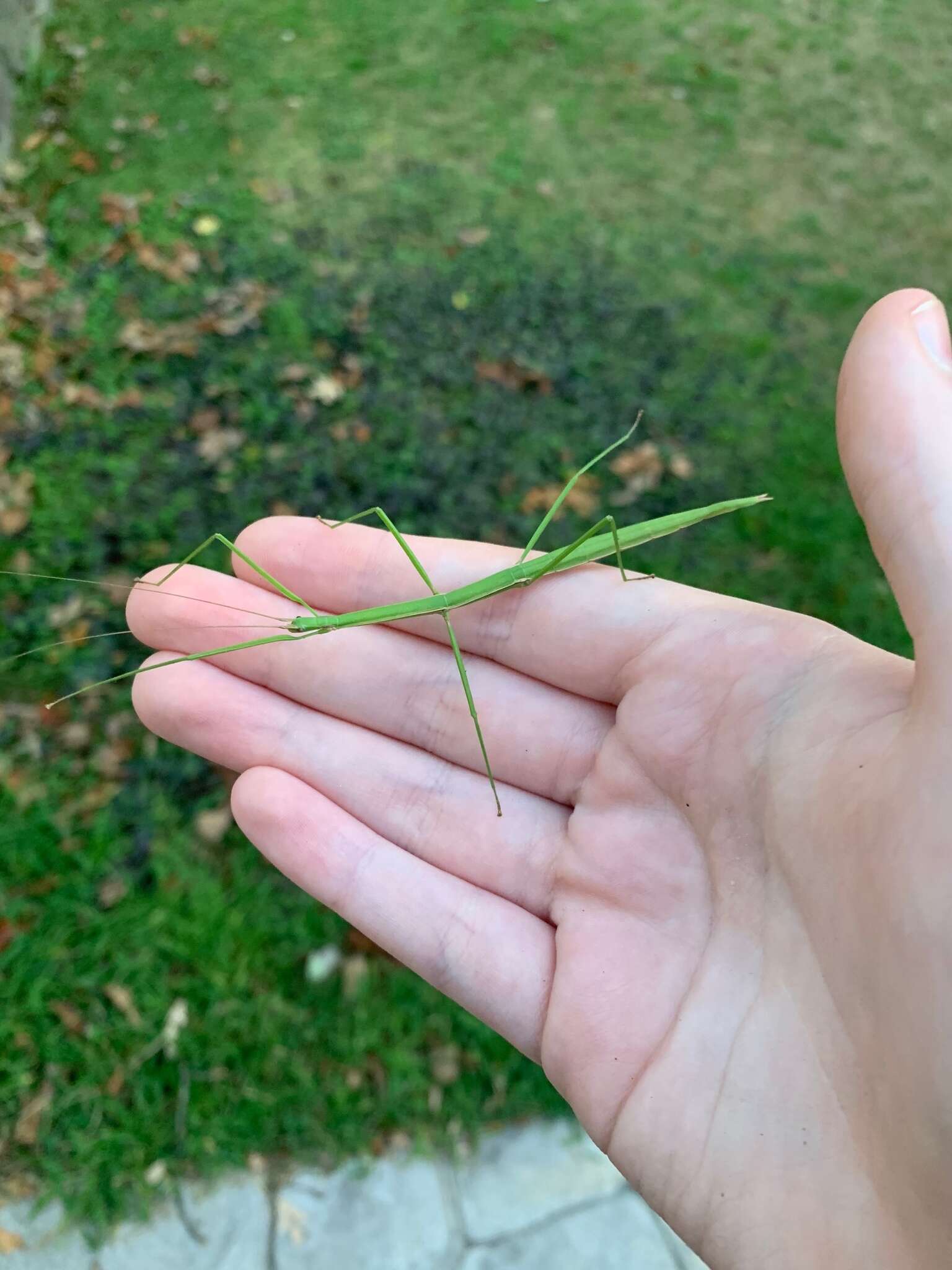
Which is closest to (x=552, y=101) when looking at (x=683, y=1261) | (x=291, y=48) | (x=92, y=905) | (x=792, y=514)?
(x=291, y=48)

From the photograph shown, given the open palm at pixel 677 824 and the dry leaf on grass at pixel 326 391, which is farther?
the dry leaf on grass at pixel 326 391

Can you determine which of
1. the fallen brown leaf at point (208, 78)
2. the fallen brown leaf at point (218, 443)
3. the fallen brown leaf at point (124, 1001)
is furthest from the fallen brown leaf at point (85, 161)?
the fallen brown leaf at point (124, 1001)

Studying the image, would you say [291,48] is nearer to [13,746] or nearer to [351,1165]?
[13,746]

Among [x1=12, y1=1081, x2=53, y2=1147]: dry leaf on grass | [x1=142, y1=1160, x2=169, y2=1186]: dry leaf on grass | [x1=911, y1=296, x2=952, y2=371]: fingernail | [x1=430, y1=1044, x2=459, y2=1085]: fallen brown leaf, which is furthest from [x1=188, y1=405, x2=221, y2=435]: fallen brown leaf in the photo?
[x1=911, y1=296, x2=952, y2=371]: fingernail

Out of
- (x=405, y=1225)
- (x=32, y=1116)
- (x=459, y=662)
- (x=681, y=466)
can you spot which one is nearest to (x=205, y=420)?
(x=681, y=466)

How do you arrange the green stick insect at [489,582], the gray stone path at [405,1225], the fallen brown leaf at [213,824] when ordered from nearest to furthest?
the green stick insect at [489,582] → the gray stone path at [405,1225] → the fallen brown leaf at [213,824]

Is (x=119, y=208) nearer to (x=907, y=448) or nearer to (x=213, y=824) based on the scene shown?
(x=213, y=824)

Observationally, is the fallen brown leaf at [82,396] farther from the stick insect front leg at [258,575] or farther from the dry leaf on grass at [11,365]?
the stick insect front leg at [258,575]

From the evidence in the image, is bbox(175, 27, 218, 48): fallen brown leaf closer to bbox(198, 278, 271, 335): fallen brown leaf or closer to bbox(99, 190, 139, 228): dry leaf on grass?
bbox(99, 190, 139, 228): dry leaf on grass
